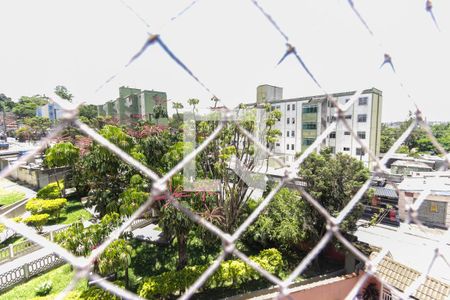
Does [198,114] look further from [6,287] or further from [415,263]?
[415,263]

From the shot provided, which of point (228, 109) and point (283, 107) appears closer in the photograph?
point (228, 109)

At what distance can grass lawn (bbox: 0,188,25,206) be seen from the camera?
945 cm

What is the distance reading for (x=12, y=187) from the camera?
1157 centimetres

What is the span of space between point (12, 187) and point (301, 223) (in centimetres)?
1309

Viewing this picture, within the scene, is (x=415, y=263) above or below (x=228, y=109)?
below

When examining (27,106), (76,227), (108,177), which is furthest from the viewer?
(27,106)

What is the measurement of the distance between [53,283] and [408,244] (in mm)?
9042

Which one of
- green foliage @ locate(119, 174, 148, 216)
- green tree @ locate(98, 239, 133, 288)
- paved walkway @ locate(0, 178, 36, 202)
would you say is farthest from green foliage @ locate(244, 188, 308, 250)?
paved walkway @ locate(0, 178, 36, 202)

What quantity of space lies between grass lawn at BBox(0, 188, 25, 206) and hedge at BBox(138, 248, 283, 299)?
27.6ft

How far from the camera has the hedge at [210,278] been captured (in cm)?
421

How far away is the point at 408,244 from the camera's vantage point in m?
7.27

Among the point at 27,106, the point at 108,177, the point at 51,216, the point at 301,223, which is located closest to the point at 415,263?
the point at 301,223

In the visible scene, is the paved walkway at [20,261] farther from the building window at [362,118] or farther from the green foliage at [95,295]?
the building window at [362,118]

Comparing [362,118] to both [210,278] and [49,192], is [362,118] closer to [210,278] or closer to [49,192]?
[210,278]
